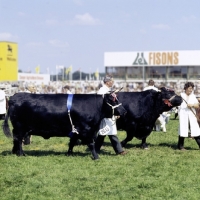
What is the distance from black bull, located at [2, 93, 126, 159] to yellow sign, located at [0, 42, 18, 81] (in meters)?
30.2

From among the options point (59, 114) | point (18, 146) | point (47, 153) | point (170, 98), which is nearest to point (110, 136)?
point (59, 114)

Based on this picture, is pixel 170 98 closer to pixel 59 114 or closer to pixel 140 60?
pixel 59 114

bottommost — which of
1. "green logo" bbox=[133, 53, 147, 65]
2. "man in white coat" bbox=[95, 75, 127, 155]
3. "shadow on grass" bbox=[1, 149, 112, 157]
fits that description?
"shadow on grass" bbox=[1, 149, 112, 157]

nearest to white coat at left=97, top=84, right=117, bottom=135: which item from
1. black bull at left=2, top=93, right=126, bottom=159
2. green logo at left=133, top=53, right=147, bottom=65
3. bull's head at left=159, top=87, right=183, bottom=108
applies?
black bull at left=2, top=93, right=126, bottom=159

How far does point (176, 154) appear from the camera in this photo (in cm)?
1140

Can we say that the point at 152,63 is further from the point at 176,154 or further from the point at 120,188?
the point at 120,188

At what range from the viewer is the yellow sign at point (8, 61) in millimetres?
40312

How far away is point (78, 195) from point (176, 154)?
4.86 metres

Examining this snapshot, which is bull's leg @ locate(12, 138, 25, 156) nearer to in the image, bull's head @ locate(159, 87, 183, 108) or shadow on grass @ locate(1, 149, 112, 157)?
shadow on grass @ locate(1, 149, 112, 157)

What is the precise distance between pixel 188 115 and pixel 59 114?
3682 millimetres

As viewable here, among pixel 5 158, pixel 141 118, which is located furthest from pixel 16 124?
pixel 141 118

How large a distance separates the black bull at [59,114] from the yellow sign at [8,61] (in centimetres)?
3025

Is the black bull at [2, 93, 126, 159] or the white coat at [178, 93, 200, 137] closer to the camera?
the black bull at [2, 93, 126, 159]

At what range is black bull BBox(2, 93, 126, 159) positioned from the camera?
1041cm
